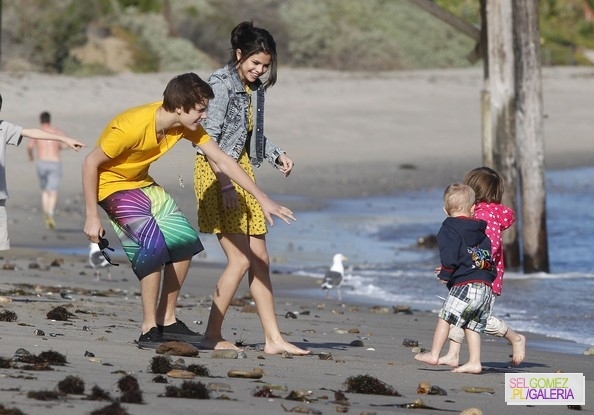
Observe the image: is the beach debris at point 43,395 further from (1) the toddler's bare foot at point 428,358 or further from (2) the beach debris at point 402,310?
(2) the beach debris at point 402,310

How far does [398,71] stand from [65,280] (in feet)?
99.5

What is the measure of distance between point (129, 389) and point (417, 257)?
1010 centimetres

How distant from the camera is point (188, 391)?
217 inches

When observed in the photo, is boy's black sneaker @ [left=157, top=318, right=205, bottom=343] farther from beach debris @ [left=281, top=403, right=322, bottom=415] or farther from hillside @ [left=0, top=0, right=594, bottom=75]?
hillside @ [left=0, top=0, right=594, bottom=75]

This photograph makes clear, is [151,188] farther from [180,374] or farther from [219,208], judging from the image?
[180,374]

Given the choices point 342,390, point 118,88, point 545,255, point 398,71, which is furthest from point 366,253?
point 398,71

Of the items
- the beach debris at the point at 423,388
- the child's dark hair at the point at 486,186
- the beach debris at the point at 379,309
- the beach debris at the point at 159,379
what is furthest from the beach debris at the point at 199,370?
the beach debris at the point at 379,309

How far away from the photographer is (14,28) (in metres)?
35.6

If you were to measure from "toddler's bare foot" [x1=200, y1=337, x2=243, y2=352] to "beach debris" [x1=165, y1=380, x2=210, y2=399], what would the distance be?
63.4 inches

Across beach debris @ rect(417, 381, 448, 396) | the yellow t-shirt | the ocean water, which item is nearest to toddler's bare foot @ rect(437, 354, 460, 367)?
beach debris @ rect(417, 381, 448, 396)

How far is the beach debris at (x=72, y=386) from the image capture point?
5.33 metres

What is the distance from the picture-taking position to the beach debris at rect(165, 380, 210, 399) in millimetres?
5480

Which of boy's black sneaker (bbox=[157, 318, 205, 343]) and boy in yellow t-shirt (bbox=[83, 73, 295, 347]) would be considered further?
boy's black sneaker (bbox=[157, 318, 205, 343])

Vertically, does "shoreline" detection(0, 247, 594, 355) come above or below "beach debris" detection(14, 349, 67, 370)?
above
